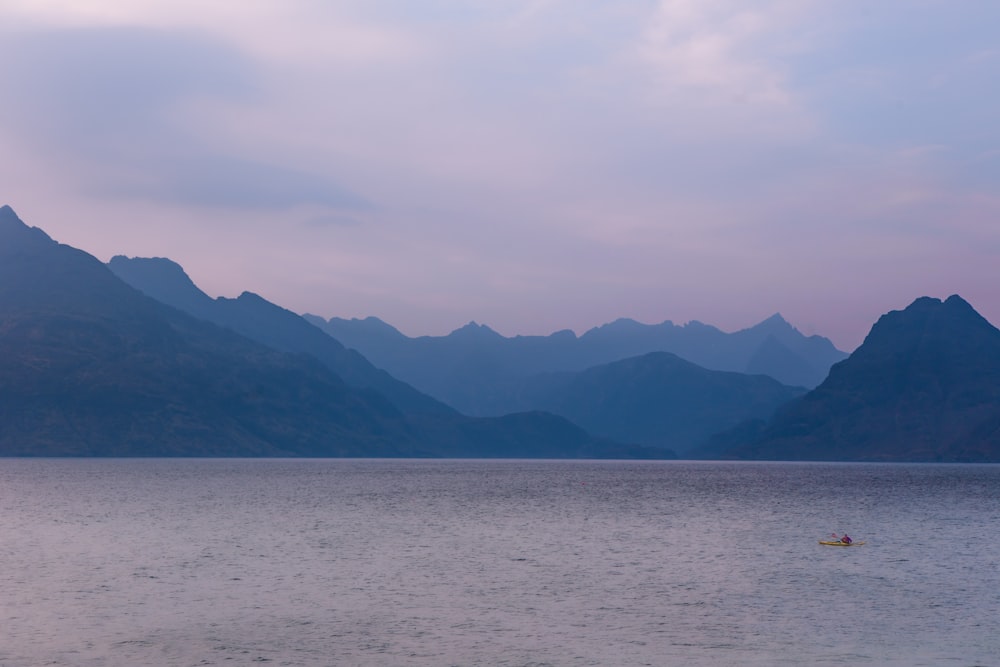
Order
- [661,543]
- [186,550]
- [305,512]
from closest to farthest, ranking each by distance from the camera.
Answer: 1. [186,550]
2. [661,543]
3. [305,512]

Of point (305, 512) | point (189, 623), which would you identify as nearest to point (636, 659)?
point (189, 623)

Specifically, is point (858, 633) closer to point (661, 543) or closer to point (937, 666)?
point (937, 666)

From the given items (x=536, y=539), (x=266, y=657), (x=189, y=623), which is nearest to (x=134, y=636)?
(x=189, y=623)

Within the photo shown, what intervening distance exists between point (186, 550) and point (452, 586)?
36.1m

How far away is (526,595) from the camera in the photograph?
244 feet

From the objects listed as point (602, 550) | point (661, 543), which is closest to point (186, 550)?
point (602, 550)

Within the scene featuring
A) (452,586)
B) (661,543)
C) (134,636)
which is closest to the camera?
(134,636)

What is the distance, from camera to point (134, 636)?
58281mm

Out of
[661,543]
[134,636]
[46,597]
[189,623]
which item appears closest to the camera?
[134,636]

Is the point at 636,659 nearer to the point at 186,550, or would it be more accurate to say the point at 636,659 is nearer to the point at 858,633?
the point at 858,633

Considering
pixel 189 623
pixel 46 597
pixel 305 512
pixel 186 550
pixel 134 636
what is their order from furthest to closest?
pixel 305 512, pixel 186 550, pixel 46 597, pixel 189 623, pixel 134 636

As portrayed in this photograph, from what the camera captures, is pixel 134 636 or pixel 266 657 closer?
pixel 266 657

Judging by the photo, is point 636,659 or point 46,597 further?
point 46,597

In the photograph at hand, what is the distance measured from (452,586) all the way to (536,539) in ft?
131
